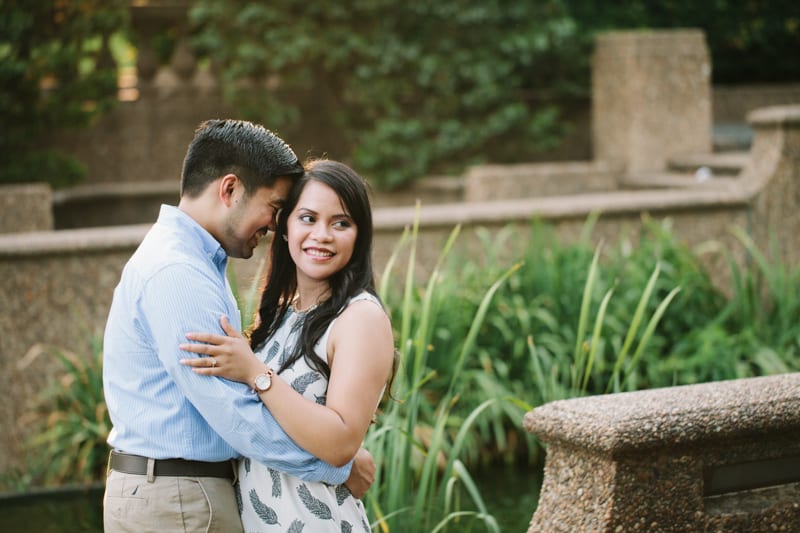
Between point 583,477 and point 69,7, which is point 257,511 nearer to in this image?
point 583,477

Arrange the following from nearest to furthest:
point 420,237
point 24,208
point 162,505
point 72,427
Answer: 1. point 162,505
2. point 72,427
3. point 420,237
4. point 24,208

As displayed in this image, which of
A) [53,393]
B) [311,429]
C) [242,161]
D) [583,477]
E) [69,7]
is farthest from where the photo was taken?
[69,7]

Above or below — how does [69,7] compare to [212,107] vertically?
above

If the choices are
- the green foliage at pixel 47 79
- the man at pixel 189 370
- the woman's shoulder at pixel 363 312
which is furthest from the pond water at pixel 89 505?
the green foliage at pixel 47 79

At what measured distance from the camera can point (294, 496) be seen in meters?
2.43

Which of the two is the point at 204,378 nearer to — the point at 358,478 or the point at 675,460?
the point at 358,478

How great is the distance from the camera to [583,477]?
2.84 m

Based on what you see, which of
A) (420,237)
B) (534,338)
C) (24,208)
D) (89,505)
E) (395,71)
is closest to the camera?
(89,505)

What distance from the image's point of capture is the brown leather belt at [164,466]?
2.34 meters

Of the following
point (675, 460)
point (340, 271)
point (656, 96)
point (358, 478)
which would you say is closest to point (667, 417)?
point (675, 460)

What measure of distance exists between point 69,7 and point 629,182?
16.2 ft

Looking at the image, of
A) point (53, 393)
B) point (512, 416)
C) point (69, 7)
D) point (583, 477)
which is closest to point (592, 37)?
point (69, 7)

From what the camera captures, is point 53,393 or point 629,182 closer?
point 53,393

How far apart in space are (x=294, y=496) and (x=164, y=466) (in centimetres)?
31
